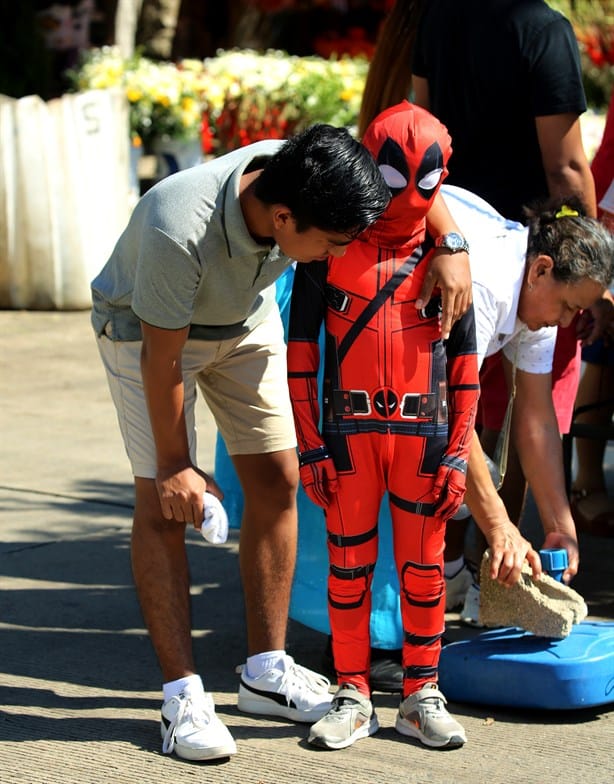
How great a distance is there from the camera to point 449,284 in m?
2.98

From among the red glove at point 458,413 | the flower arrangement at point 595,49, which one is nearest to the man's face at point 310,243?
the red glove at point 458,413

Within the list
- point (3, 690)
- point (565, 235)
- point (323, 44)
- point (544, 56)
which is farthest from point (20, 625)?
point (323, 44)

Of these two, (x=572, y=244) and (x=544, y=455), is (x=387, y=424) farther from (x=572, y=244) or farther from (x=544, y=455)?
(x=572, y=244)

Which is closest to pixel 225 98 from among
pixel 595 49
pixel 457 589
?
pixel 595 49

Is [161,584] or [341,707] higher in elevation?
[161,584]

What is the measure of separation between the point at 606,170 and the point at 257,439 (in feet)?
6.67

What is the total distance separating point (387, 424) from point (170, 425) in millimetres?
514

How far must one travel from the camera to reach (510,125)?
398 cm

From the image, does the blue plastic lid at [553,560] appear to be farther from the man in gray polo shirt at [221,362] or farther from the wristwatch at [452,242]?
the wristwatch at [452,242]

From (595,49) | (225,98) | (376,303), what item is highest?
(595,49)

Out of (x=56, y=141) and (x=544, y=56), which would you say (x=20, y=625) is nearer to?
(x=544, y=56)

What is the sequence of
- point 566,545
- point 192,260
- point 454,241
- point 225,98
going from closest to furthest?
point 192,260
point 454,241
point 566,545
point 225,98

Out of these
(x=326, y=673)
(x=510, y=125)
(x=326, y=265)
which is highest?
(x=510, y=125)

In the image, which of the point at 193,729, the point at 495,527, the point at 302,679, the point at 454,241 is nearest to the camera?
the point at 193,729
